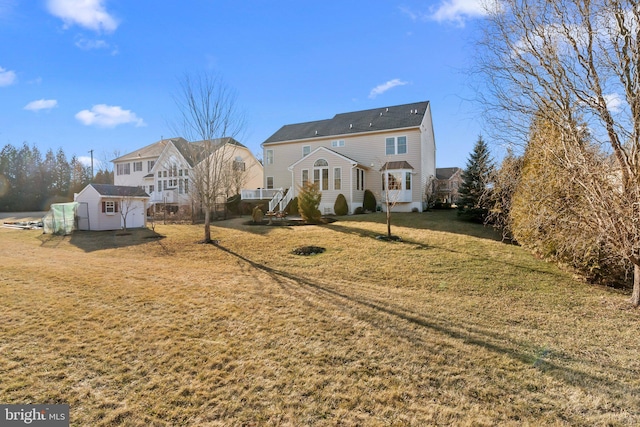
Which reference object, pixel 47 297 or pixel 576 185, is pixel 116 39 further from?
pixel 576 185

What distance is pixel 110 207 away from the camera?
21.4m

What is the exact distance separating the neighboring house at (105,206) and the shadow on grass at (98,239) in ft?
5.12

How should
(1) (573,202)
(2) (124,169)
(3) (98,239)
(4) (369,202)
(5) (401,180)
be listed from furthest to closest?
(2) (124,169)
(4) (369,202)
(5) (401,180)
(3) (98,239)
(1) (573,202)

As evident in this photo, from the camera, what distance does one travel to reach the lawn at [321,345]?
3.14 m

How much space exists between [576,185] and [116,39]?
54.9 ft

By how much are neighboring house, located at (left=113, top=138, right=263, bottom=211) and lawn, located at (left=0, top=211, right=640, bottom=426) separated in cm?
1754

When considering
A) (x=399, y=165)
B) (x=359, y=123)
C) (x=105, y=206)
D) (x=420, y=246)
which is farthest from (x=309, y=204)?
(x=105, y=206)

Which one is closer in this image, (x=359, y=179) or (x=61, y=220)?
(x=61, y=220)

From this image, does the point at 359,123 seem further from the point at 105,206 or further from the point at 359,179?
the point at 105,206

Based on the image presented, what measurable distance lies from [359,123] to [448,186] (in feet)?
58.5

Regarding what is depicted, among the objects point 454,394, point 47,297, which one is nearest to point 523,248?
point 454,394

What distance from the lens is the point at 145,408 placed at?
3.14 m

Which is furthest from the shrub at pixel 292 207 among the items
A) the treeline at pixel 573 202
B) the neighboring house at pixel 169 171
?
the treeline at pixel 573 202

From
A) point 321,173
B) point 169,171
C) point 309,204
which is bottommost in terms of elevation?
point 309,204
